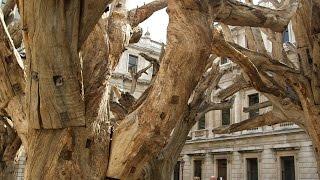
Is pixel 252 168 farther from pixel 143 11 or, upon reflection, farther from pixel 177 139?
pixel 143 11

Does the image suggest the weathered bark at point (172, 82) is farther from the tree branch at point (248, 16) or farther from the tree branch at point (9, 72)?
the tree branch at point (9, 72)

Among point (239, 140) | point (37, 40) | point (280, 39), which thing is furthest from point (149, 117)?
point (239, 140)

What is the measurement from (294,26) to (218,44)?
222 cm

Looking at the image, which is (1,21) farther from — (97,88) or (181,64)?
(181,64)

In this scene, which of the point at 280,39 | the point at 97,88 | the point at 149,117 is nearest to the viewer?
the point at 149,117

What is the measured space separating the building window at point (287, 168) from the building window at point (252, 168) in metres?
1.86

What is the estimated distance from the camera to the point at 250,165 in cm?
2173

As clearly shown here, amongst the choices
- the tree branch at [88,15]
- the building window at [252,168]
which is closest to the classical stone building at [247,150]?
the building window at [252,168]

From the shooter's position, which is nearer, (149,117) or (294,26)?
(149,117)

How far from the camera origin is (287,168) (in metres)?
19.8

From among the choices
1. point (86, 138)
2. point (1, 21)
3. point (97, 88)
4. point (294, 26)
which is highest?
point (294, 26)

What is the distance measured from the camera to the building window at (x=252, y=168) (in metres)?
21.4


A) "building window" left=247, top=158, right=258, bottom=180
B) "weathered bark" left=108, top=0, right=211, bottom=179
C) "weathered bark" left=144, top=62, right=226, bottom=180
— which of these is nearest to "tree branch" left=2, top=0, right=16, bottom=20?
"weathered bark" left=144, top=62, right=226, bottom=180

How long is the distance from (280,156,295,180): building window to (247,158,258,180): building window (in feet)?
6.10
